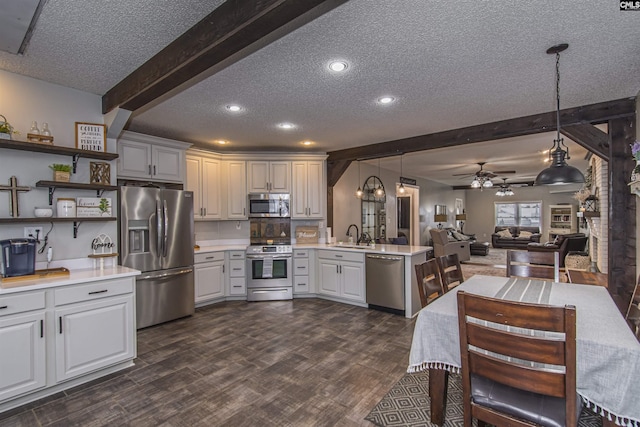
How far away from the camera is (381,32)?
197 centimetres

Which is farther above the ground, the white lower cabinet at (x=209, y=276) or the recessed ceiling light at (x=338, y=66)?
the recessed ceiling light at (x=338, y=66)

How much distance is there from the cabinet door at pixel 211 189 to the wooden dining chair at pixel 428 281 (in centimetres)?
367

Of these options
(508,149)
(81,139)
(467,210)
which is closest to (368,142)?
(508,149)

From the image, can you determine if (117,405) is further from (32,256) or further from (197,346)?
(32,256)

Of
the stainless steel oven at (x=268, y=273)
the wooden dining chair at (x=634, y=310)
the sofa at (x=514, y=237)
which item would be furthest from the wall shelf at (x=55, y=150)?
the sofa at (x=514, y=237)

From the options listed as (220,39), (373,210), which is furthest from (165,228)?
(373,210)

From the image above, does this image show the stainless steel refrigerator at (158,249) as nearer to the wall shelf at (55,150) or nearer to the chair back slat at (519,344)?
the wall shelf at (55,150)

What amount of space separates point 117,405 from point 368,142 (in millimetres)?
4339

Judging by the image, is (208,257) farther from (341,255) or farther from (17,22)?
(17,22)

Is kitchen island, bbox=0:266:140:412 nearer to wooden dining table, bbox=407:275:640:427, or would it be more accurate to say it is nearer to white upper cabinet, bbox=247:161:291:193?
wooden dining table, bbox=407:275:640:427

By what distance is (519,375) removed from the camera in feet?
4.47

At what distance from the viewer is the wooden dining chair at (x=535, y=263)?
2869 mm

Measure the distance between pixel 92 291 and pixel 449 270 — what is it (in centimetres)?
301

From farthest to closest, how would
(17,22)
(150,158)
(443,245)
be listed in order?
(443,245)
(150,158)
(17,22)
